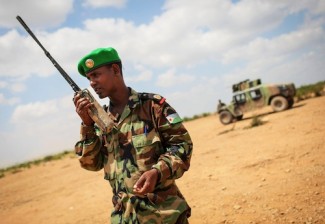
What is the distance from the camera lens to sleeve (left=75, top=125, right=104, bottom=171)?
2063 millimetres

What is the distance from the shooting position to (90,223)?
222 inches

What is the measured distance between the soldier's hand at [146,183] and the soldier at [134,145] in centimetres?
2

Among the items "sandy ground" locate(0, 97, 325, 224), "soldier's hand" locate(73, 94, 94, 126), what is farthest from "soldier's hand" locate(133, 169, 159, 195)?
"sandy ground" locate(0, 97, 325, 224)

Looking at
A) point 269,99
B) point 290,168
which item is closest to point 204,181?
point 290,168

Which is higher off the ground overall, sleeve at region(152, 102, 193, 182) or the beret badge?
the beret badge

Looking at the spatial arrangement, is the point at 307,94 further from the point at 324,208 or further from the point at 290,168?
the point at 324,208

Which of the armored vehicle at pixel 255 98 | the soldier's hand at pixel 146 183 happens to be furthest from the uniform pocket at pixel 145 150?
the armored vehicle at pixel 255 98

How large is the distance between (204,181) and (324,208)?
2857mm

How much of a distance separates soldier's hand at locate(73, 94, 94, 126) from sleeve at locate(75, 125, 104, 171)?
0.06m

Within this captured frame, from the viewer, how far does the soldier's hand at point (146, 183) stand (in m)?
1.64

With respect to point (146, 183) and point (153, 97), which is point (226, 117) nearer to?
point (153, 97)

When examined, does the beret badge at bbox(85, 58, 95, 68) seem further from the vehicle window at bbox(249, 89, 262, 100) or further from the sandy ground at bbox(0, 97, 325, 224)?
the vehicle window at bbox(249, 89, 262, 100)

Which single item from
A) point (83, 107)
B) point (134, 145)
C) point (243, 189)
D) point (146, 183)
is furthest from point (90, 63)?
point (243, 189)

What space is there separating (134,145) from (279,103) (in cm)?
1465
